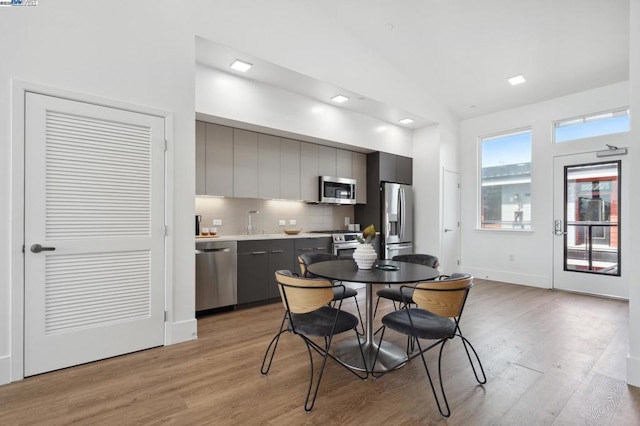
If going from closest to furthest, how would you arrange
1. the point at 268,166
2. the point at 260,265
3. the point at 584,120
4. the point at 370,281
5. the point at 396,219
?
the point at 370,281
the point at 260,265
the point at 268,166
the point at 584,120
the point at 396,219

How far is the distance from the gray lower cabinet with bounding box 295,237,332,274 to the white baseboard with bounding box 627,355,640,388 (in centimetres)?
343

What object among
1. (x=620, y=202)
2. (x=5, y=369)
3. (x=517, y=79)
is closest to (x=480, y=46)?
(x=517, y=79)

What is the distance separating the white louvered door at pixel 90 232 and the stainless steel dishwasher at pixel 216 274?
0.74 metres

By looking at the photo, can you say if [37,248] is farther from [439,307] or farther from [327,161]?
[327,161]

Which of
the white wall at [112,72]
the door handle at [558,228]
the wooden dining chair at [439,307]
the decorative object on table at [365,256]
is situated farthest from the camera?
the door handle at [558,228]

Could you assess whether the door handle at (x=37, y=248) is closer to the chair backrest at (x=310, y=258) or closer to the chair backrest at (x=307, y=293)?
the chair backrest at (x=307, y=293)

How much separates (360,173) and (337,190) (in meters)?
0.76

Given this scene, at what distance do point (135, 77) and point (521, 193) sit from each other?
20.6ft

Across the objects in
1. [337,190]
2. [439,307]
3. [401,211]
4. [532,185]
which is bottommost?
[439,307]

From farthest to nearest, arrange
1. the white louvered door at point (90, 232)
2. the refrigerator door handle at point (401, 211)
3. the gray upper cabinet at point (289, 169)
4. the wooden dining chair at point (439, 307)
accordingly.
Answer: the refrigerator door handle at point (401, 211) < the gray upper cabinet at point (289, 169) < the white louvered door at point (90, 232) < the wooden dining chair at point (439, 307)

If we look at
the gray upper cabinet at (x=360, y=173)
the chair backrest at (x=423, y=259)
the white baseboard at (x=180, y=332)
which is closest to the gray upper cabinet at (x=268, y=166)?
the gray upper cabinet at (x=360, y=173)

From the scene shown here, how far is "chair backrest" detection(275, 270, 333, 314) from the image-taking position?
2006mm

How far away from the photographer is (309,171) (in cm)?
512

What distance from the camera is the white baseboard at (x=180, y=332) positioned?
2930 millimetres
